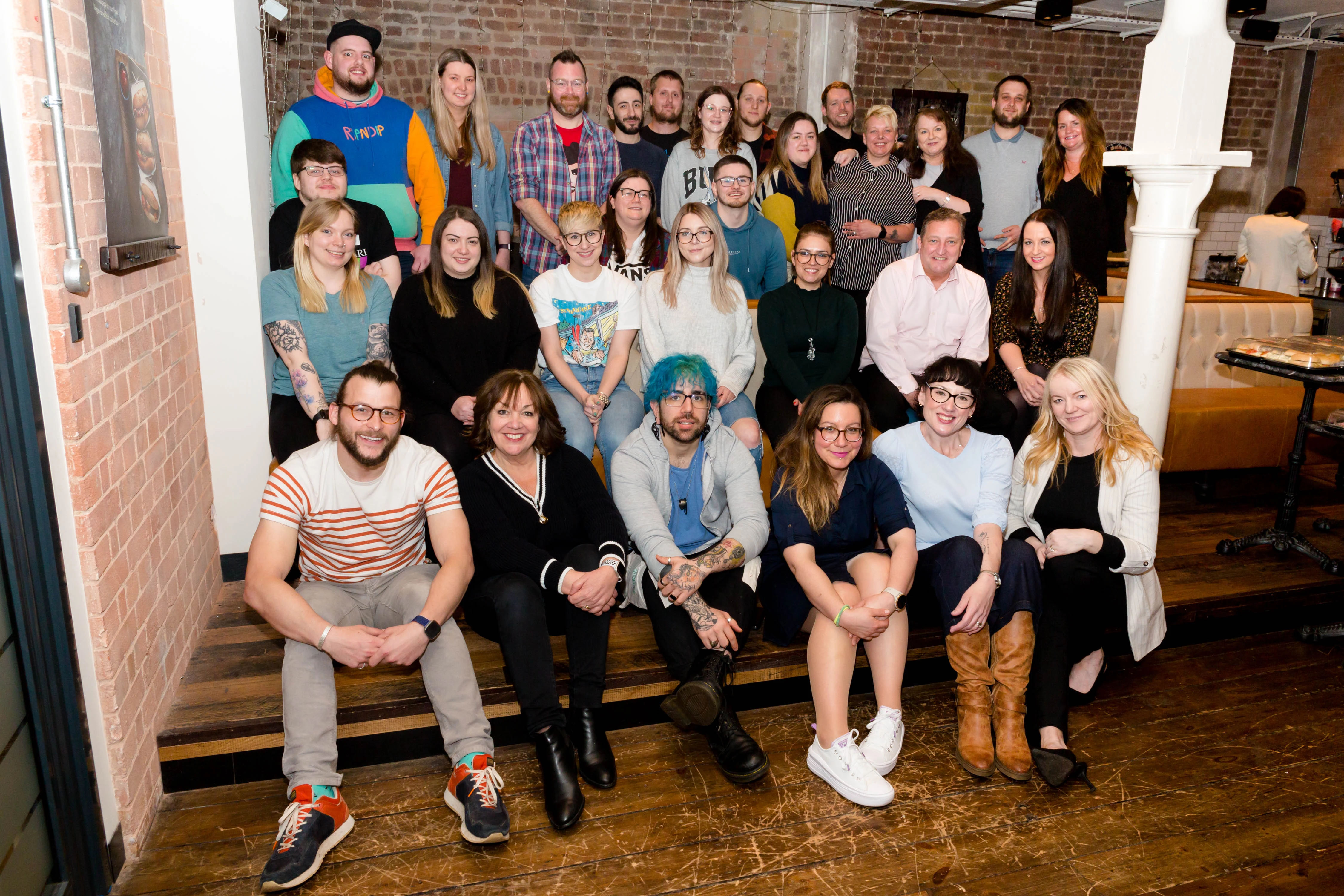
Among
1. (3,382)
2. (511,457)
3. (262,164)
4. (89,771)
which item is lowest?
(89,771)

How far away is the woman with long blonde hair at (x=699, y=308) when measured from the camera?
3596 mm

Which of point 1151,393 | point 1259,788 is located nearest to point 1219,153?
point 1151,393

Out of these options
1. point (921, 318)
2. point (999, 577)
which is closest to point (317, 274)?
point (921, 318)

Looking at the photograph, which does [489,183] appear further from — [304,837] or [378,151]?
[304,837]

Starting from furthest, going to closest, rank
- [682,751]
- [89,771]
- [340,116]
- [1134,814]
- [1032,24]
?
[1032,24] → [340,116] → [682,751] → [1134,814] → [89,771]

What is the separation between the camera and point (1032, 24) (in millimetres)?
8273

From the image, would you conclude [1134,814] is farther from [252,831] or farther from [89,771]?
[89,771]

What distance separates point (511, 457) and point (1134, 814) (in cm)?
198

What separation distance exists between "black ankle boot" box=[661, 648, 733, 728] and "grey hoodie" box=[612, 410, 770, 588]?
1.04 ft

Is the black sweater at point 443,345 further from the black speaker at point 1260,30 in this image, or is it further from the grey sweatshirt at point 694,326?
the black speaker at point 1260,30

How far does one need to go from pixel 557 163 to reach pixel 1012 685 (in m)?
2.83

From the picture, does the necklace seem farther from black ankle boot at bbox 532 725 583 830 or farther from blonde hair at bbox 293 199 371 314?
blonde hair at bbox 293 199 371 314

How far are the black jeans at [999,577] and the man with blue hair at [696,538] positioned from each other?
0.54m

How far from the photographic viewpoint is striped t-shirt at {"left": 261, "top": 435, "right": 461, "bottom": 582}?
8.07 ft
